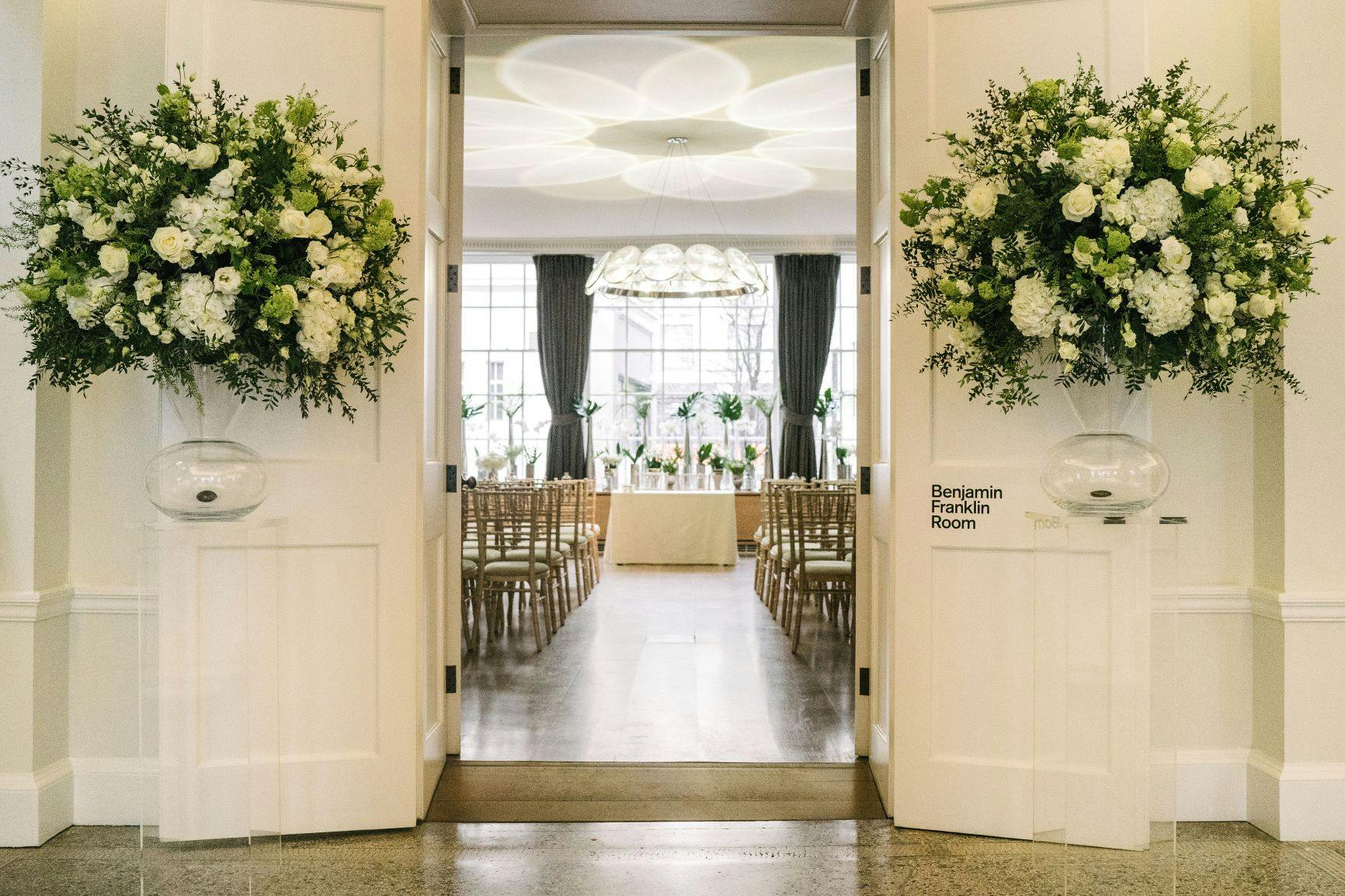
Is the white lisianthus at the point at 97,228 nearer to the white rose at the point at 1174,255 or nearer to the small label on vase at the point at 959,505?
the small label on vase at the point at 959,505

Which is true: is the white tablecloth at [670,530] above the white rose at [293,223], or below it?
below

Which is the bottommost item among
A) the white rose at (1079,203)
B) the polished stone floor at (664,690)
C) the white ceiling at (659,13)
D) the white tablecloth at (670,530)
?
the polished stone floor at (664,690)

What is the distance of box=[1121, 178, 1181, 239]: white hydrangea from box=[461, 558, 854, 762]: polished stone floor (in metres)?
2.38

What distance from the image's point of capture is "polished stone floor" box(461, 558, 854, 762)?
421 centimetres

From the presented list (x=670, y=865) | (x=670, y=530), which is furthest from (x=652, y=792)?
(x=670, y=530)

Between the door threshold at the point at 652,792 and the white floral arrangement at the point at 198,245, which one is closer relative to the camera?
the white floral arrangement at the point at 198,245

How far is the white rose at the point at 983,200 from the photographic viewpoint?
8.93 feet

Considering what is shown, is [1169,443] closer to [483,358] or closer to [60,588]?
[60,588]

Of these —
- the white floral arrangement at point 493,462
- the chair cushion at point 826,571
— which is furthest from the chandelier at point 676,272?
the chair cushion at point 826,571

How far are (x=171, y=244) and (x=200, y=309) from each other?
0.17 metres

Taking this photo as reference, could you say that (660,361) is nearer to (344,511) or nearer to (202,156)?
(344,511)

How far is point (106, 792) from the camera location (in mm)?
3502

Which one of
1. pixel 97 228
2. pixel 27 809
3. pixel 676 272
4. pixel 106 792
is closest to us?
pixel 97 228

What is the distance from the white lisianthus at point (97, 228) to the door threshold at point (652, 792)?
2121 millimetres
